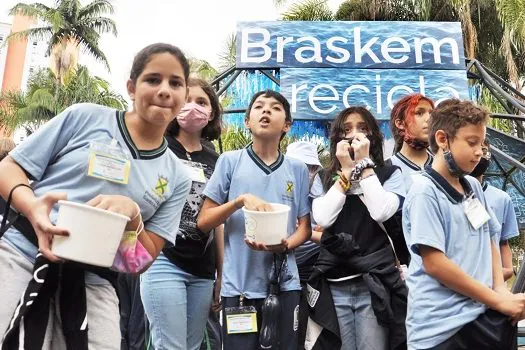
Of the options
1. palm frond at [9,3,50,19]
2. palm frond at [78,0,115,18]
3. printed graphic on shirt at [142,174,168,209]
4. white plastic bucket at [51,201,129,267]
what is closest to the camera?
white plastic bucket at [51,201,129,267]

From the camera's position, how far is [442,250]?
6.28ft

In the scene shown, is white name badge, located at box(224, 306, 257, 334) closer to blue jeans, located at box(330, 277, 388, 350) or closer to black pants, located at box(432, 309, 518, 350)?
blue jeans, located at box(330, 277, 388, 350)

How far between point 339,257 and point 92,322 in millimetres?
1316

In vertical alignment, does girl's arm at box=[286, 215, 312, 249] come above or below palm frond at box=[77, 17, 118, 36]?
below

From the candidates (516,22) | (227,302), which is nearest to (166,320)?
(227,302)

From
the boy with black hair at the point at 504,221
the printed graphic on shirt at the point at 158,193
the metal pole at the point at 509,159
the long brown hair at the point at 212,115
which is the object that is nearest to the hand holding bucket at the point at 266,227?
the printed graphic on shirt at the point at 158,193

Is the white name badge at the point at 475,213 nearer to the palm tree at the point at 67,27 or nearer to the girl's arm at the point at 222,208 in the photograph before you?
the girl's arm at the point at 222,208

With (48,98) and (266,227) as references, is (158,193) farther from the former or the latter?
(48,98)

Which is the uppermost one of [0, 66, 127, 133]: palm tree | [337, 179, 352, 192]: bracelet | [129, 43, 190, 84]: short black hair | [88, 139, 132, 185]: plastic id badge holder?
[0, 66, 127, 133]: palm tree

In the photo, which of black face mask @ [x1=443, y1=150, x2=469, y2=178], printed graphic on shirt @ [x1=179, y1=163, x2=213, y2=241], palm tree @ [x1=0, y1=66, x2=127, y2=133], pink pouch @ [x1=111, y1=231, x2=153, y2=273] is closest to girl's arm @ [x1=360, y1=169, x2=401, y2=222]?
black face mask @ [x1=443, y1=150, x2=469, y2=178]

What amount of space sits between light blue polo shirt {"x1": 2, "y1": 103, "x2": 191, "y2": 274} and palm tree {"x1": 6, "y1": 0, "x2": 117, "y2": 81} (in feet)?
92.9

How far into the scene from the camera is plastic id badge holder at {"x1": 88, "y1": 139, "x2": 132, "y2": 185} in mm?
1590

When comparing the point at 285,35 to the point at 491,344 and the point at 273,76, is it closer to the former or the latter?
the point at 273,76

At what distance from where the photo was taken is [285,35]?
6.68m
